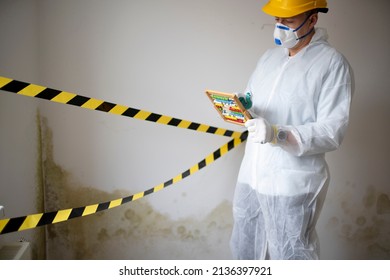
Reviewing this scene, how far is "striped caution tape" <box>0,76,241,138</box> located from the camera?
6.01ft

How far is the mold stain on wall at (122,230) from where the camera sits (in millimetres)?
2604

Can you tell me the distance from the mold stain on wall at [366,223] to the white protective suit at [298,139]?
2.75ft

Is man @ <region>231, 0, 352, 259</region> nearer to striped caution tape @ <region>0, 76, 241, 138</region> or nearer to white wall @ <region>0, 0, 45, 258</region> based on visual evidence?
striped caution tape @ <region>0, 76, 241, 138</region>

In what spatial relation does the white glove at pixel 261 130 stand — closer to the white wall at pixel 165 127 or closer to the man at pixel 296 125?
the man at pixel 296 125

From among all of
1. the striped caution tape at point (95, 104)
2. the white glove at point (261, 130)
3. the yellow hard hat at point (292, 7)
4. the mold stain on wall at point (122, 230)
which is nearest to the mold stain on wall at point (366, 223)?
the mold stain on wall at point (122, 230)

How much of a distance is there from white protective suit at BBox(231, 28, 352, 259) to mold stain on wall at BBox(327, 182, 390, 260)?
84 centimetres

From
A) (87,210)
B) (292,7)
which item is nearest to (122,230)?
(87,210)

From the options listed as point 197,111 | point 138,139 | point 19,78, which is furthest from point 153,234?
point 19,78

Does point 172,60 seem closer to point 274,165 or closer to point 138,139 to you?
point 138,139

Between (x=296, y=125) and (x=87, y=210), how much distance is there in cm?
120

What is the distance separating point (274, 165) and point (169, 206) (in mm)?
975

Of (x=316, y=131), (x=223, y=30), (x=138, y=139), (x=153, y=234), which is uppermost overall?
(x=223, y=30)

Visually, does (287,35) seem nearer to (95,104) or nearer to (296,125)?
(296,125)

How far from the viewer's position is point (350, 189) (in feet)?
9.09
